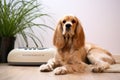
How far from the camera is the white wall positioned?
3426mm

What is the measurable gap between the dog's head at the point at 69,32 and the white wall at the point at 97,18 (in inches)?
47.6

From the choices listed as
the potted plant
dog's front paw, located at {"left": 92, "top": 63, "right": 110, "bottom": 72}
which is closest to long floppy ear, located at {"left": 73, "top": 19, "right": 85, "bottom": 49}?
dog's front paw, located at {"left": 92, "top": 63, "right": 110, "bottom": 72}

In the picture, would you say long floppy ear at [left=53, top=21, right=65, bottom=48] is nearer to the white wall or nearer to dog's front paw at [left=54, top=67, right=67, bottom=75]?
dog's front paw at [left=54, top=67, right=67, bottom=75]

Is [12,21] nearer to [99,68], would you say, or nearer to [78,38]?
[78,38]

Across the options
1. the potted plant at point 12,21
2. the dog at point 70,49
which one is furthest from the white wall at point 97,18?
the dog at point 70,49

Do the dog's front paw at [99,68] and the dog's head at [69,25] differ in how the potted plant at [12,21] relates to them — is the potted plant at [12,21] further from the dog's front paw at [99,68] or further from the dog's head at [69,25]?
the dog's front paw at [99,68]

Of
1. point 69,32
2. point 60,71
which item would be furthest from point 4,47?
point 60,71

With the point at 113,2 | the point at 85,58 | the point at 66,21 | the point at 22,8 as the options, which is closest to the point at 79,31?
the point at 66,21

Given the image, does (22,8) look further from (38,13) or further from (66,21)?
(66,21)

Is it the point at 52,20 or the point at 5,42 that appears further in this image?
the point at 52,20

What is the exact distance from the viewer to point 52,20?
346 centimetres

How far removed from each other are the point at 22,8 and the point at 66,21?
3.61ft

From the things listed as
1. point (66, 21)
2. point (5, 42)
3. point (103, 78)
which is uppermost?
point (66, 21)

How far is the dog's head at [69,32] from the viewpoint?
220 centimetres
